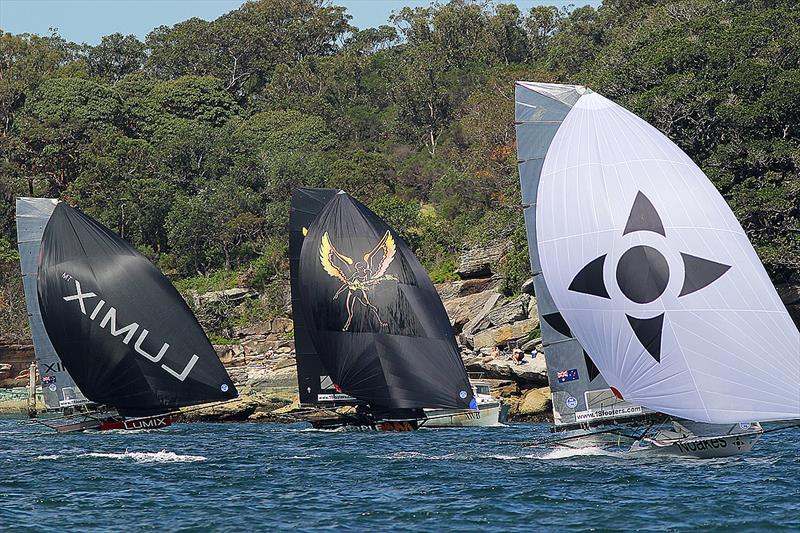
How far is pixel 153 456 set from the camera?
30375 mm

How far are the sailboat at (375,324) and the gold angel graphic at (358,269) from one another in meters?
0.03

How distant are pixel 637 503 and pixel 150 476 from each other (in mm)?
11279

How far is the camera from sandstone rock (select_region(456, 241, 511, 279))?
5853 cm

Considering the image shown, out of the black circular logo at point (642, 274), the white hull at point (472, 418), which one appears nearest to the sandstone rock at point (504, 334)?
the white hull at point (472, 418)

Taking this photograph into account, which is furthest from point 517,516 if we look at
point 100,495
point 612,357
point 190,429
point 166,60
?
point 166,60

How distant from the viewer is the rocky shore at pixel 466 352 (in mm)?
43625

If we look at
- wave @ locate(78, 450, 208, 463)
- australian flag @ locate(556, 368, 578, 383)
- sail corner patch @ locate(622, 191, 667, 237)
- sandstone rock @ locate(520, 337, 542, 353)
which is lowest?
wave @ locate(78, 450, 208, 463)

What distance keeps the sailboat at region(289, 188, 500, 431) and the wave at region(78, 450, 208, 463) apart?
18.6 feet

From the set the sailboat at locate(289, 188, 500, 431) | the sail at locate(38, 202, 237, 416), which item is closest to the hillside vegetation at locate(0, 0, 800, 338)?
the sailboat at locate(289, 188, 500, 431)

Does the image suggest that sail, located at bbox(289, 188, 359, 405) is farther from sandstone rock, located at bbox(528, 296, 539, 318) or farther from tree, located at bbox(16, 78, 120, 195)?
tree, located at bbox(16, 78, 120, 195)

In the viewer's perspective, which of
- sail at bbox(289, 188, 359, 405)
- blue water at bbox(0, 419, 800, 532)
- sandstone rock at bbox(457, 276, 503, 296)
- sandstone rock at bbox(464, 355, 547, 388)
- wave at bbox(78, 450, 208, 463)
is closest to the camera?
blue water at bbox(0, 419, 800, 532)

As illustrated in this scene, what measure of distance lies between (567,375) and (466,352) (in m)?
23.0

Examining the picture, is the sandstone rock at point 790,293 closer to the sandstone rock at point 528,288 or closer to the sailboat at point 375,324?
the sandstone rock at point 528,288

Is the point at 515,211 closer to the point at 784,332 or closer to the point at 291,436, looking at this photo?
the point at 291,436
